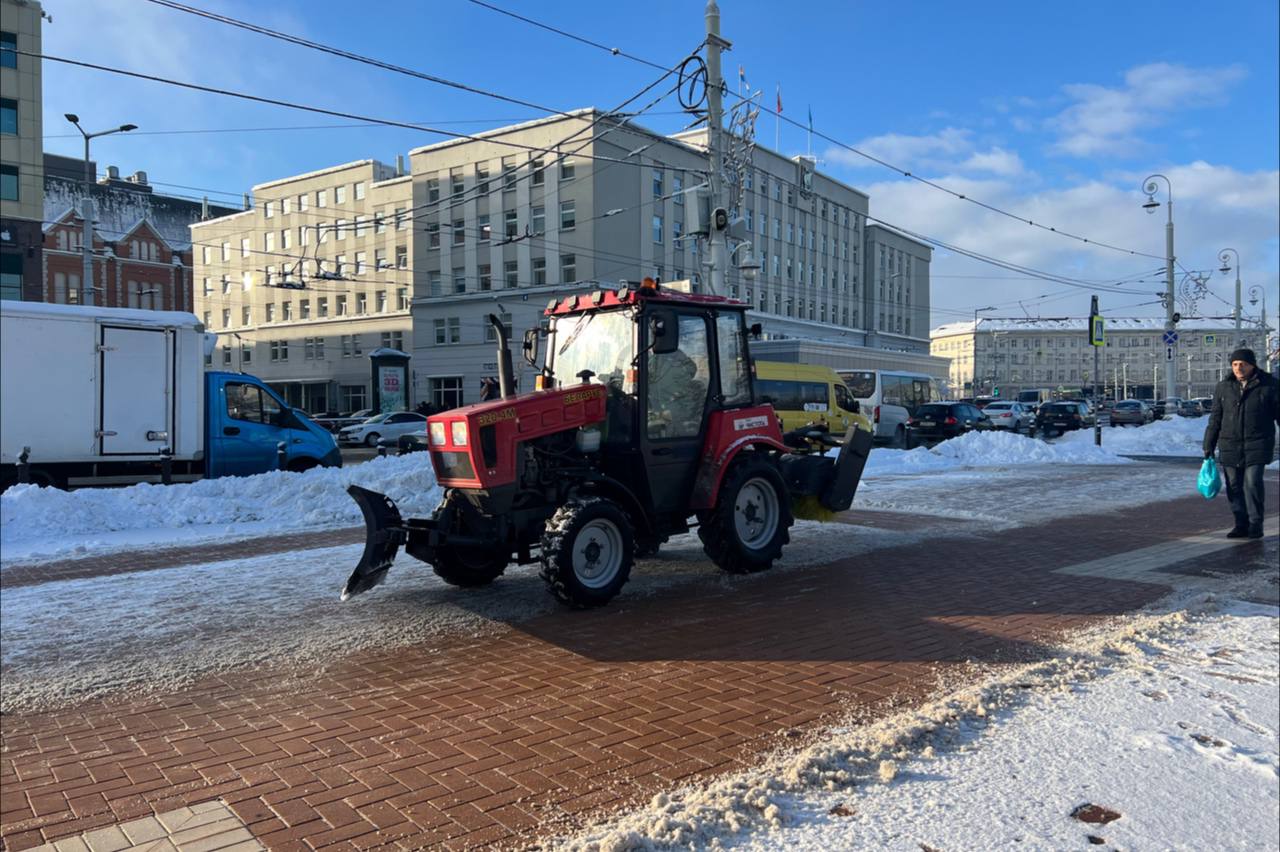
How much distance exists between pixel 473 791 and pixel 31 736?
8.21 feet

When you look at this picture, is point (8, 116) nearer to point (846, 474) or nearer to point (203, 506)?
point (203, 506)

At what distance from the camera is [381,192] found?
210 ft

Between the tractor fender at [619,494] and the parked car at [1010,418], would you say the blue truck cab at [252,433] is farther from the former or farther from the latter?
the parked car at [1010,418]

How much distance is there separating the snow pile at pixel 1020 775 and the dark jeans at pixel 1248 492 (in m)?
5.36

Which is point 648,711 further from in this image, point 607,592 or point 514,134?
point 514,134

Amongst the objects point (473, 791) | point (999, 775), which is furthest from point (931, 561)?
point (473, 791)

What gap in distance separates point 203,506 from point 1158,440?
26.5 m

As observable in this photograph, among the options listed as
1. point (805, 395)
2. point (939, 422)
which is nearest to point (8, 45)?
point (805, 395)

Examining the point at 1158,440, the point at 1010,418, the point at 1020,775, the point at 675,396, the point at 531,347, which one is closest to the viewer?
the point at 1020,775

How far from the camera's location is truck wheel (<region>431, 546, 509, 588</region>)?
7.25m

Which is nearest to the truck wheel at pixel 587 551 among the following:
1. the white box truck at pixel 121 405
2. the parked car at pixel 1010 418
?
the white box truck at pixel 121 405

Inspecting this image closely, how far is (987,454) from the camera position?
2244 centimetres

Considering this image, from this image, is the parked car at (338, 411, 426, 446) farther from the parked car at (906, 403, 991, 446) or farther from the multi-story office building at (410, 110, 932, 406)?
the parked car at (906, 403, 991, 446)

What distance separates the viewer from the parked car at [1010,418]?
Answer: 130 feet
